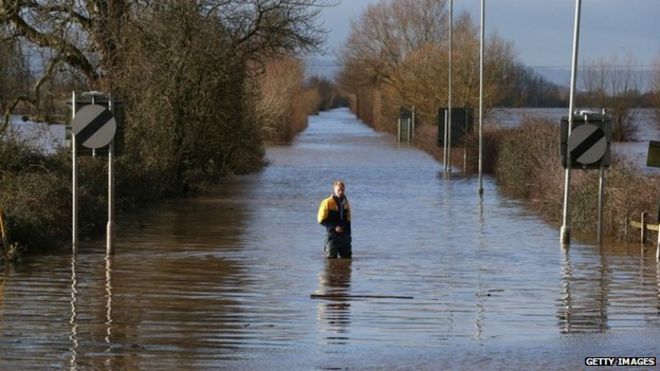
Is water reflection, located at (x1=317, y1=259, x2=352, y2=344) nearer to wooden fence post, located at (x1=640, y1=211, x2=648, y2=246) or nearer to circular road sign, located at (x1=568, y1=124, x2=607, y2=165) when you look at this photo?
circular road sign, located at (x1=568, y1=124, x2=607, y2=165)

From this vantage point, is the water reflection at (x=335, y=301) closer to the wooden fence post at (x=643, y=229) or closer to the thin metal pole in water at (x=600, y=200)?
the thin metal pole in water at (x=600, y=200)

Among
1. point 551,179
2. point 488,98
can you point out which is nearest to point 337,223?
point 551,179

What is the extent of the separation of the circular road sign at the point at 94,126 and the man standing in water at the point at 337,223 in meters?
3.32

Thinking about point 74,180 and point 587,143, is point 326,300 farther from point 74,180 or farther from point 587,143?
point 587,143

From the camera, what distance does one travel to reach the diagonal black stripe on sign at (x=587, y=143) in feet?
71.1

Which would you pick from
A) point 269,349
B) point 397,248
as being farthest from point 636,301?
point 397,248

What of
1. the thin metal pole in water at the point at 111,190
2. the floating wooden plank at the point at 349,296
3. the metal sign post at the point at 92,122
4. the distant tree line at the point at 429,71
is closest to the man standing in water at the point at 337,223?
the thin metal pole in water at the point at 111,190

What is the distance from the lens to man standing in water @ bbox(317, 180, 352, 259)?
1966 centimetres

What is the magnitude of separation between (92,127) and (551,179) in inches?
571

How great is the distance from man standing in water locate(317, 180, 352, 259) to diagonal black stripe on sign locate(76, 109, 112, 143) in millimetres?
3413

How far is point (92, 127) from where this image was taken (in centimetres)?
1906

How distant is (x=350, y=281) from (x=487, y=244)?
6.44 m

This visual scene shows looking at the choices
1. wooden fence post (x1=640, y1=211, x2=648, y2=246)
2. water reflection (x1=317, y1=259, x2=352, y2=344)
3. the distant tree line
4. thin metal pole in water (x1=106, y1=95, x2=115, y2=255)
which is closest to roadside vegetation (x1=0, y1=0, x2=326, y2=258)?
thin metal pole in water (x1=106, y1=95, x2=115, y2=255)

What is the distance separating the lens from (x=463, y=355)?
1148cm
